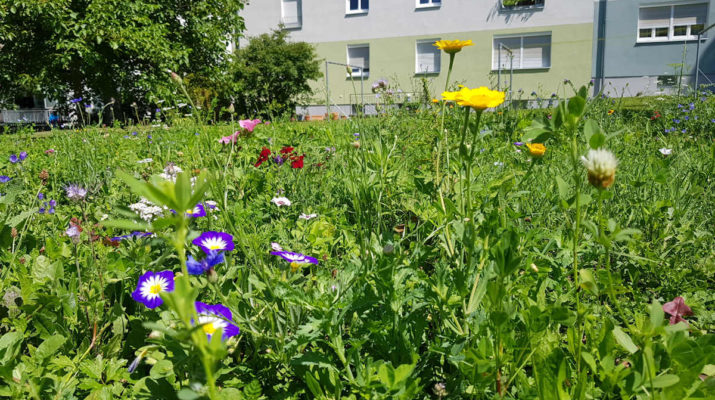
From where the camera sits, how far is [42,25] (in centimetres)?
889

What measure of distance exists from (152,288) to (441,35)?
634 inches

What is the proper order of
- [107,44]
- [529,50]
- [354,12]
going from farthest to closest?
[354,12] → [529,50] → [107,44]

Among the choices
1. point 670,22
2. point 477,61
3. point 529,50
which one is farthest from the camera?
point 477,61

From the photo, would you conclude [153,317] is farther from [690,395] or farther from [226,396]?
[690,395]

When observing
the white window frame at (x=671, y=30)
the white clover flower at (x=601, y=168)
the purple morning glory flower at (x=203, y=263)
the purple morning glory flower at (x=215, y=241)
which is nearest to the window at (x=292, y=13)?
the white window frame at (x=671, y=30)

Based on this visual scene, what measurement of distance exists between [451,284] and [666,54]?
16428 mm

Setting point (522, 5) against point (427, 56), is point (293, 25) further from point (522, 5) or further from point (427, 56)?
point (522, 5)

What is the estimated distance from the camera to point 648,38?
46.2 feet

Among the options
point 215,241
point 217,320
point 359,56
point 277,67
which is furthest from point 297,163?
point 359,56

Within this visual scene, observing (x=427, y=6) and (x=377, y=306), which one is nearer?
(x=377, y=306)

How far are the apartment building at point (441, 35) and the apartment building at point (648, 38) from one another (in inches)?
19.5

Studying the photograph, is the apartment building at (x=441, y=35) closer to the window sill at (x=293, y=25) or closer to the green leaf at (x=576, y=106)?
the window sill at (x=293, y=25)

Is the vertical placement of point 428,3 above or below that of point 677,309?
above

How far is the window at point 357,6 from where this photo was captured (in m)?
16.2
